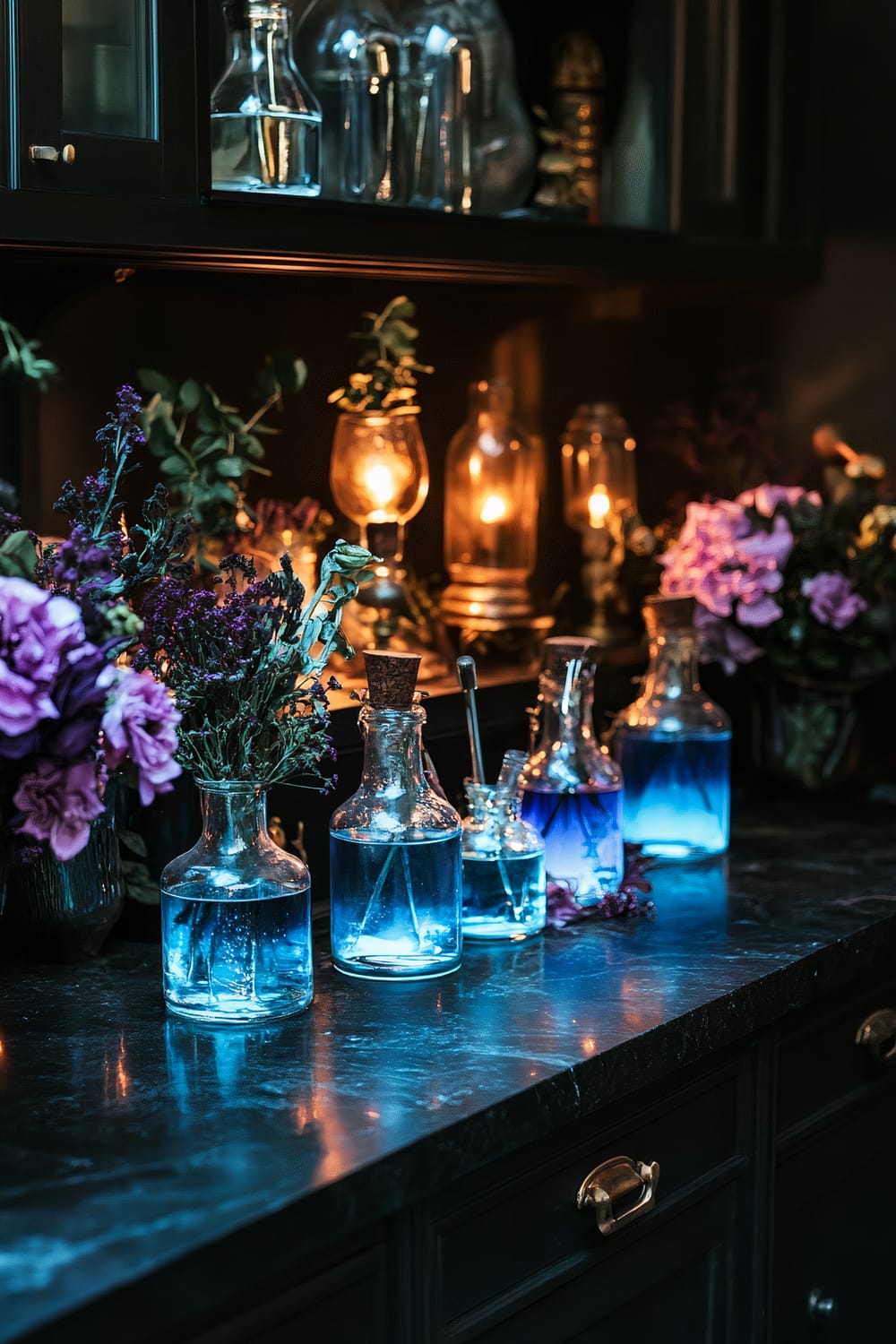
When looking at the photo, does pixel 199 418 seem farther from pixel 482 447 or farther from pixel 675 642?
pixel 675 642

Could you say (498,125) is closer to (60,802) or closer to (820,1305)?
(60,802)

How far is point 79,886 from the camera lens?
1.49 m

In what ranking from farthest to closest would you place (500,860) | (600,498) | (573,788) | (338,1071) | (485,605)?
(600,498), (485,605), (573,788), (500,860), (338,1071)

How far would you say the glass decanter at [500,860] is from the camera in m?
1.60

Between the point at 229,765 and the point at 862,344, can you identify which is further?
the point at 862,344

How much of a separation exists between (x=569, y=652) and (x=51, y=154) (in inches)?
28.4

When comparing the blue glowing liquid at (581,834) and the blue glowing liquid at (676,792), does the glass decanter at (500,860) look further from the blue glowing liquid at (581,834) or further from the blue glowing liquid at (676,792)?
the blue glowing liquid at (676,792)

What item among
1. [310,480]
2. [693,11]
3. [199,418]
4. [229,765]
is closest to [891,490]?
[693,11]

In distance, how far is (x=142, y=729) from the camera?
1099mm

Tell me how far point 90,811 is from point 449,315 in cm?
113

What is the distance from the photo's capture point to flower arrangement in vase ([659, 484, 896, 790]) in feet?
6.81

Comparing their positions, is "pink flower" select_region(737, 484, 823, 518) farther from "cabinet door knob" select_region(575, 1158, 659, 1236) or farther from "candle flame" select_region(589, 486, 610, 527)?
"cabinet door knob" select_region(575, 1158, 659, 1236)

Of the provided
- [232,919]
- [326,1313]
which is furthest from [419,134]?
[326,1313]

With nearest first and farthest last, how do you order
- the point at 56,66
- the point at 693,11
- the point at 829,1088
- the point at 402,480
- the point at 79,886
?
the point at 56,66, the point at 79,886, the point at 829,1088, the point at 402,480, the point at 693,11
